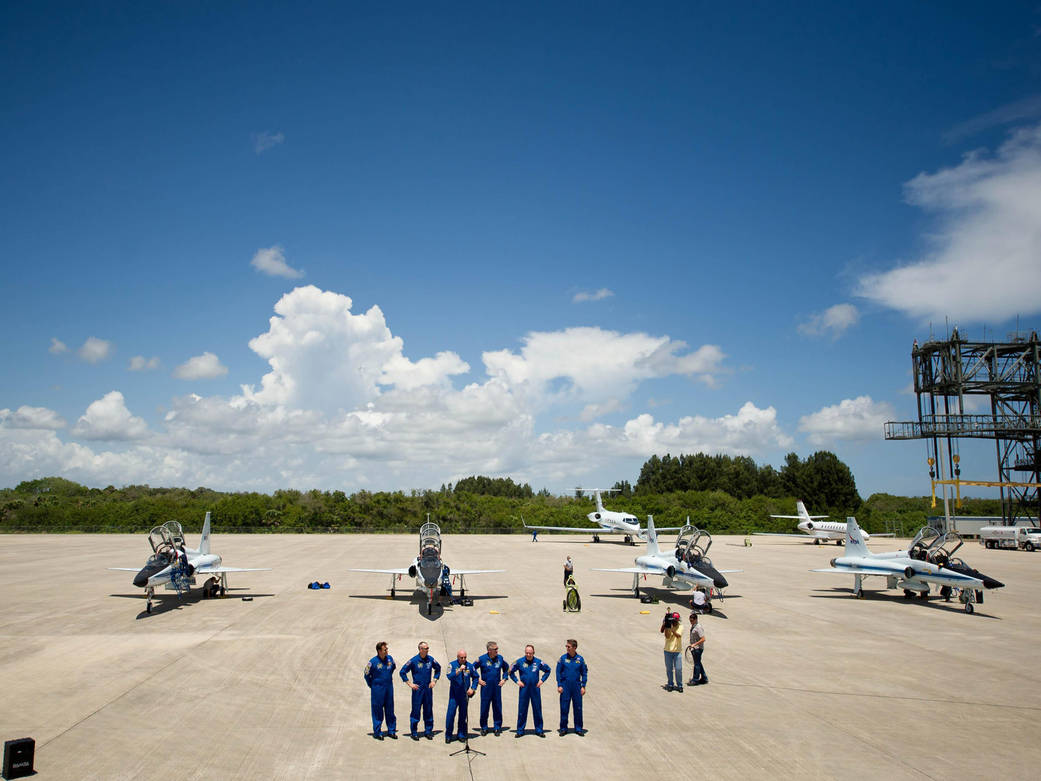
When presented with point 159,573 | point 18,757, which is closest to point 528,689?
point 18,757

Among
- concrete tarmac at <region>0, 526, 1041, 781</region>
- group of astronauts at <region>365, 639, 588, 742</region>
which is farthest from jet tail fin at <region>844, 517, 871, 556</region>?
group of astronauts at <region>365, 639, 588, 742</region>

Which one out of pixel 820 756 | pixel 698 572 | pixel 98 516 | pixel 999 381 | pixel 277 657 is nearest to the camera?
pixel 820 756

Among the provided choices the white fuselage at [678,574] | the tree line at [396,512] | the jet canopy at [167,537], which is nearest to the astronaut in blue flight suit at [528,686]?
the white fuselage at [678,574]

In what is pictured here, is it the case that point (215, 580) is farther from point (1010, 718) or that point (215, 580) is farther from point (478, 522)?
point (478, 522)

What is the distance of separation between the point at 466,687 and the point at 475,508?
82556 millimetres

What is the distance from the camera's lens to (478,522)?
3403 inches

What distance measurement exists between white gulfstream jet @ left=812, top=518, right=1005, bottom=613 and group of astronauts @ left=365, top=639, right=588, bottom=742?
17525 millimetres

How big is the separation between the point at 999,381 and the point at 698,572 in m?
46.5

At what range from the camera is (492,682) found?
364 inches

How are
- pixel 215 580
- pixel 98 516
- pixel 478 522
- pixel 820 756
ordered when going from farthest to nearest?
1. pixel 478 522
2. pixel 98 516
3. pixel 215 580
4. pixel 820 756

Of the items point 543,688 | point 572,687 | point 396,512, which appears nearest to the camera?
point 572,687

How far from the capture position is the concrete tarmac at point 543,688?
8312 millimetres

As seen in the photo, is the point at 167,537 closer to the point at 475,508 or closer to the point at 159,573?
the point at 159,573

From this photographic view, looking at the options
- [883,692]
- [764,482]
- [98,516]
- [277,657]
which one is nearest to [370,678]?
[277,657]
